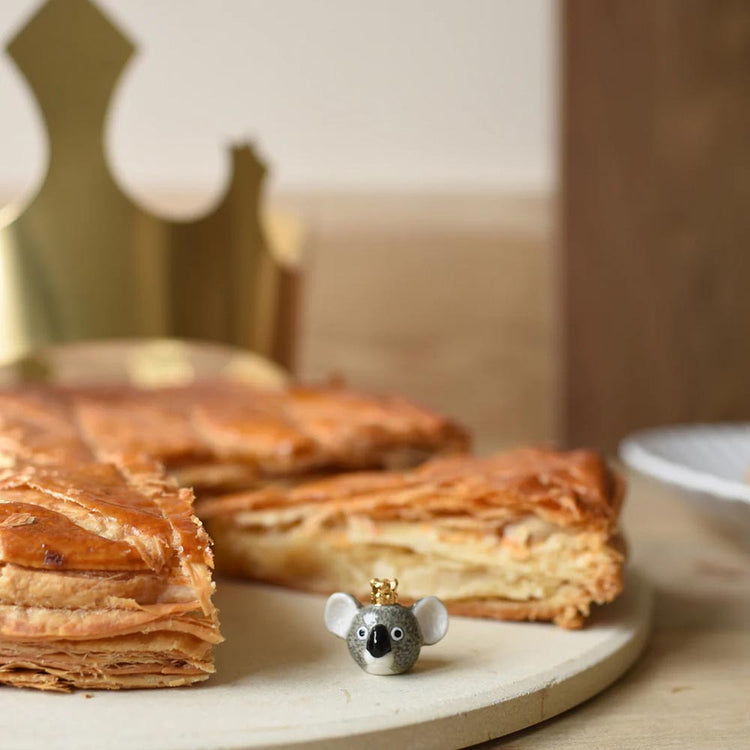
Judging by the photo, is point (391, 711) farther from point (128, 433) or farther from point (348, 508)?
point (128, 433)

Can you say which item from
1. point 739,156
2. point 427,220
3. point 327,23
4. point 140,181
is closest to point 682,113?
point 739,156

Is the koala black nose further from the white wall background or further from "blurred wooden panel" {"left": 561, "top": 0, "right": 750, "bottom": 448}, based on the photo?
the white wall background

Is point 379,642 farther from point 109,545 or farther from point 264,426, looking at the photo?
point 264,426

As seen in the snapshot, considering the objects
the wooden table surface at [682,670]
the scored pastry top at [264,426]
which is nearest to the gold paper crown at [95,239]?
the scored pastry top at [264,426]

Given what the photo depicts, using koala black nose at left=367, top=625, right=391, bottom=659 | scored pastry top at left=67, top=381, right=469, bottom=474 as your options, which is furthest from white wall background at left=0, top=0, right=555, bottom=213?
koala black nose at left=367, top=625, right=391, bottom=659

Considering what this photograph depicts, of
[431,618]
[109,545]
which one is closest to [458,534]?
[431,618]
